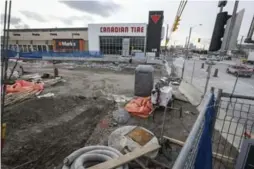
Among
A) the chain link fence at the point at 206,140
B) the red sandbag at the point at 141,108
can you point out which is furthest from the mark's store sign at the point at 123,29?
the chain link fence at the point at 206,140

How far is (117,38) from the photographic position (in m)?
35.3

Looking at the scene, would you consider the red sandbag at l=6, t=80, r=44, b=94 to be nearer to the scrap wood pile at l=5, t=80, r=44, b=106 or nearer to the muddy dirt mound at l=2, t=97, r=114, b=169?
the scrap wood pile at l=5, t=80, r=44, b=106

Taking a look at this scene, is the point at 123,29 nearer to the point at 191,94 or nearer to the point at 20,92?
the point at 191,94

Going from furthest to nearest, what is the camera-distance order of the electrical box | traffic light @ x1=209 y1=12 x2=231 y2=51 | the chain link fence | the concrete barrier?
the concrete barrier
traffic light @ x1=209 y1=12 x2=231 y2=51
the electrical box
the chain link fence

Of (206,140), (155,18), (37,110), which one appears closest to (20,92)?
(37,110)

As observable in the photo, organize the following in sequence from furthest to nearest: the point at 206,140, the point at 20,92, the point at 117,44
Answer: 1. the point at 117,44
2. the point at 20,92
3. the point at 206,140

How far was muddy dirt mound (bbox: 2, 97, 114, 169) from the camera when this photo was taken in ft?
12.9

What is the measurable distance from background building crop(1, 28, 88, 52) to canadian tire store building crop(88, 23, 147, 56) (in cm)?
400

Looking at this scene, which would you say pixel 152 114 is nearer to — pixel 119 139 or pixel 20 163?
pixel 119 139

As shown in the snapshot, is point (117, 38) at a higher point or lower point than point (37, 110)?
higher

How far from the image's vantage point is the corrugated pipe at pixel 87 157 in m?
2.95

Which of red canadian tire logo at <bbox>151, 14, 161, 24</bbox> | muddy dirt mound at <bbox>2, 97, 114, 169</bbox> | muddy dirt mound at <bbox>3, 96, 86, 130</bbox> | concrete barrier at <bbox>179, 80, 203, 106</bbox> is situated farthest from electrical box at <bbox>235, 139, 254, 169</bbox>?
red canadian tire logo at <bbox>151, 14, 161, 24</bbox>

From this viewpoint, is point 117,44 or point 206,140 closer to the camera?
point 206,140

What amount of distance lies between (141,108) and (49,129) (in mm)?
3338
